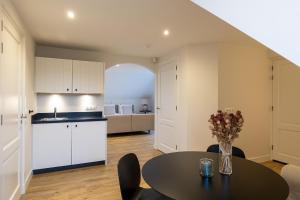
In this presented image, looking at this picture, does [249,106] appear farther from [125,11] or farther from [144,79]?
[144,79]

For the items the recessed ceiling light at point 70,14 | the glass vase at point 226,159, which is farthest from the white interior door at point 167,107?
the glass vase at point 226,159

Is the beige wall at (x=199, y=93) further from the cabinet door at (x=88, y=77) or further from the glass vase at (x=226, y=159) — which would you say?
the glass vase at (x=226, y=159)

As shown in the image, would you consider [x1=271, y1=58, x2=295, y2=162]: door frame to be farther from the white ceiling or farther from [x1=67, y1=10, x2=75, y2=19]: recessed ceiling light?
[x1=67, y1=10, x2=75, y2=19]: recessed ceiling light

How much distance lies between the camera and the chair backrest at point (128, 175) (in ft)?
5.35

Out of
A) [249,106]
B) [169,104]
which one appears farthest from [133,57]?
[249,106]

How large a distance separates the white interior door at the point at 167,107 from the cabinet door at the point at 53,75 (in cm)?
208

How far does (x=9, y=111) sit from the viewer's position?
7.13 feet

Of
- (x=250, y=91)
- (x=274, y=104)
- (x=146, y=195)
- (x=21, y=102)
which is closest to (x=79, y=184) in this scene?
(x=21, y=102)

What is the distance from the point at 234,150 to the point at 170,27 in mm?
1901

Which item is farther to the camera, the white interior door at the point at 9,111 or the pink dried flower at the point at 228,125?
the white interior door at the point at 9,111

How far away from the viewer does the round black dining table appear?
1211 mm

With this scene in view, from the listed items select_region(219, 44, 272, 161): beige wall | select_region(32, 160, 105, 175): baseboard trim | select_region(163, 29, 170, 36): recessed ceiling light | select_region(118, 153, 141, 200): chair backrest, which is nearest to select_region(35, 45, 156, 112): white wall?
select_region(32, 160, 105, 175): baseboard trim

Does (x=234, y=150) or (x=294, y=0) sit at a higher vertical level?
(x=294, y=0)

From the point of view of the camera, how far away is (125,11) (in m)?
2.42
